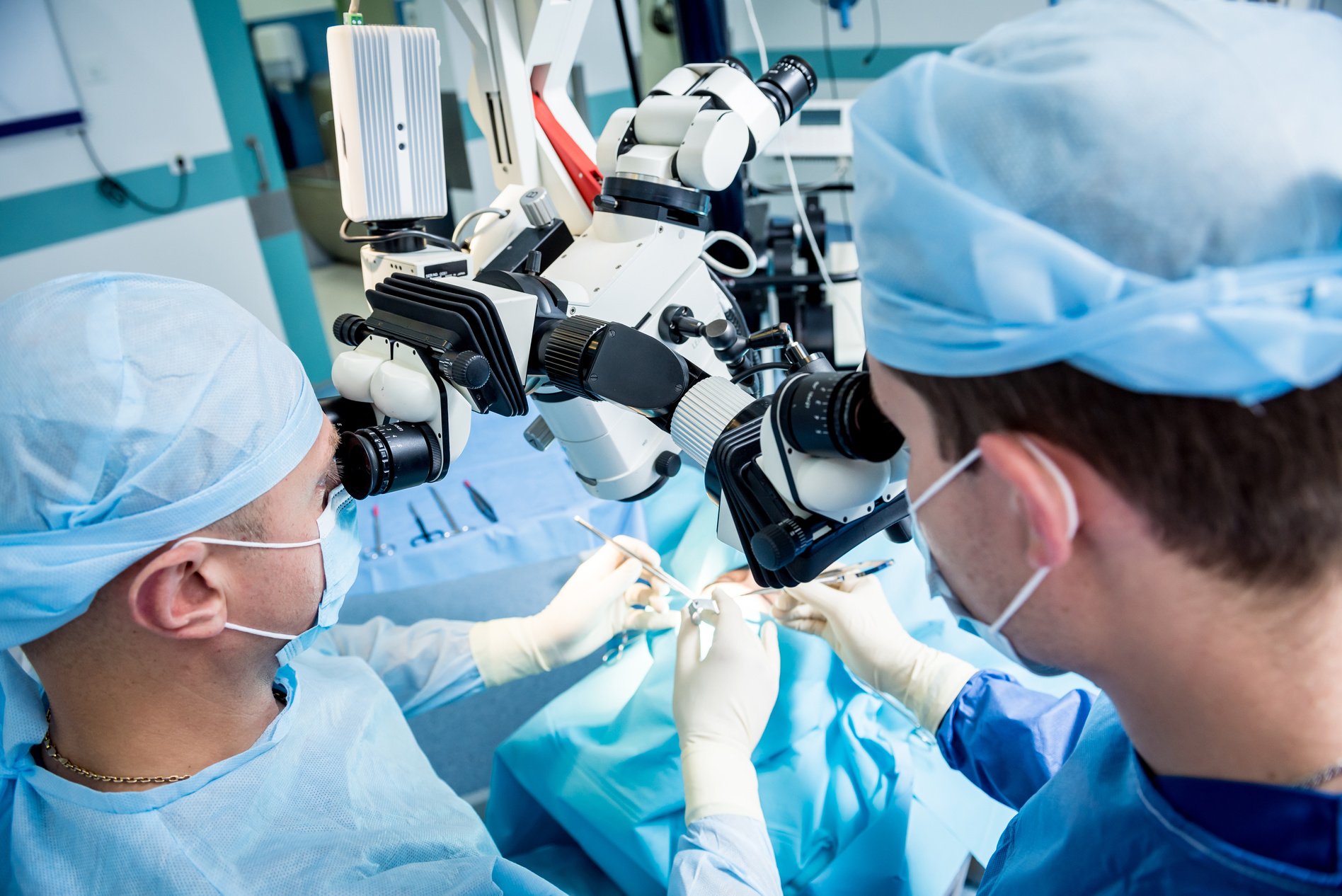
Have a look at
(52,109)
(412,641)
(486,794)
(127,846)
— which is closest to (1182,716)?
(127,846)

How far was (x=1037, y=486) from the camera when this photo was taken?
581 millimetres

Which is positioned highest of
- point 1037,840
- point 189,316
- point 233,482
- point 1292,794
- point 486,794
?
point 189,316

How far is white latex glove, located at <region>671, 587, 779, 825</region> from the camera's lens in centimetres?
111

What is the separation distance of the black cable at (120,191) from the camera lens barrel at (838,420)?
11.1ft

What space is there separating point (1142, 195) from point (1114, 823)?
1.84 feet

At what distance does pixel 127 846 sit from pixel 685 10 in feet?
7.70

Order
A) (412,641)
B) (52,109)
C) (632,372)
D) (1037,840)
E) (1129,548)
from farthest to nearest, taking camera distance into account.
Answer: (52,109), (412,641), (632,372), (1037,840), (1129,548)

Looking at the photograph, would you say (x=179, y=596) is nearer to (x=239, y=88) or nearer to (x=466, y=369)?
(x=466, y=369)

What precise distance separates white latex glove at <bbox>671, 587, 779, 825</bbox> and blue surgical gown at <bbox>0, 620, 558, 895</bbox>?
25 cm

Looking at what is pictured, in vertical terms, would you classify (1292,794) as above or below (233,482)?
below

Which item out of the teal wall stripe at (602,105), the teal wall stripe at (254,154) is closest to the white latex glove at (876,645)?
the teal wall stripe at (254,154)

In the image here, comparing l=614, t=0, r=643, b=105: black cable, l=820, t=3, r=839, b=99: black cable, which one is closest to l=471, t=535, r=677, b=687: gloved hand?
l=614, t=0, r=643, b=105: black cable

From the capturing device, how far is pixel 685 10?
2406 mm

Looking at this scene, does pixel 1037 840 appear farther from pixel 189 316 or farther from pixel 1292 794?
pixel 189 316
